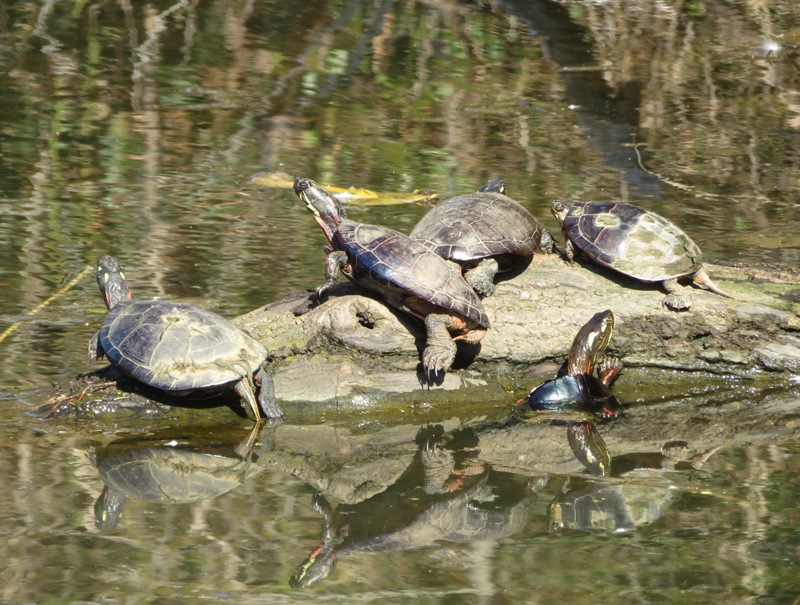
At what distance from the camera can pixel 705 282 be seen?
6457mm

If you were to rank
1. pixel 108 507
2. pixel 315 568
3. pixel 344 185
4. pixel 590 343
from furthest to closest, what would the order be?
pixel 344 185, pixel 590 343, pixel 108 507, pixel 315 568

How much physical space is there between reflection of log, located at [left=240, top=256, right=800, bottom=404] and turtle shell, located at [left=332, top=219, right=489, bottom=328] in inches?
6.1

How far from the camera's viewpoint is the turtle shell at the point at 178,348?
5.36 meters

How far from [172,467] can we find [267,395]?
0.72 meters

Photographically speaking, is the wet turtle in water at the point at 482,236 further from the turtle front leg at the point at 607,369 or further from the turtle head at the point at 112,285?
the turtle head at the point at 112,285

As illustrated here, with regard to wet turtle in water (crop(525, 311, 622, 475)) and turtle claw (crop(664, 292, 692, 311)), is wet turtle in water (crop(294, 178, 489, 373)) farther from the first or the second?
turtle claw (crop(664, 292, 692, 311))

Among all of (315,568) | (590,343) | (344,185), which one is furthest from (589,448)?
(344,185)

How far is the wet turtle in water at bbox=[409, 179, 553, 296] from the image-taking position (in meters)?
6.26

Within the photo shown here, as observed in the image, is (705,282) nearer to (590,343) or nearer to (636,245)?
(636,245)

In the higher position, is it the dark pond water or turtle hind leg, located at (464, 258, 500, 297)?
turtle hind leg, located at (464, 258, 500, 297)

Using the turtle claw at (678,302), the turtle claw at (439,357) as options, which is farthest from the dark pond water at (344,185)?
the turtle claw at (678,302)

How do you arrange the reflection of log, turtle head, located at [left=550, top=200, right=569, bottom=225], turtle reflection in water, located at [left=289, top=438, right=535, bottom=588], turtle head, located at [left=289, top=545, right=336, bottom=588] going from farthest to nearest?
turtle head, located at [left=550, top=200, right=569, bottom=225]
the reflection of log
turtle reflection in water, located at [left=289, top=438, right=535, bottom=588]
turtle head, located at [left=289, top=545, right=336, bottom=588]

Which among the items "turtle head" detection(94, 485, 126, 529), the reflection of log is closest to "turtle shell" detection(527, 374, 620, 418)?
the reflection of log

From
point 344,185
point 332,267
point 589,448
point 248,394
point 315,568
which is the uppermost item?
point 332,267
